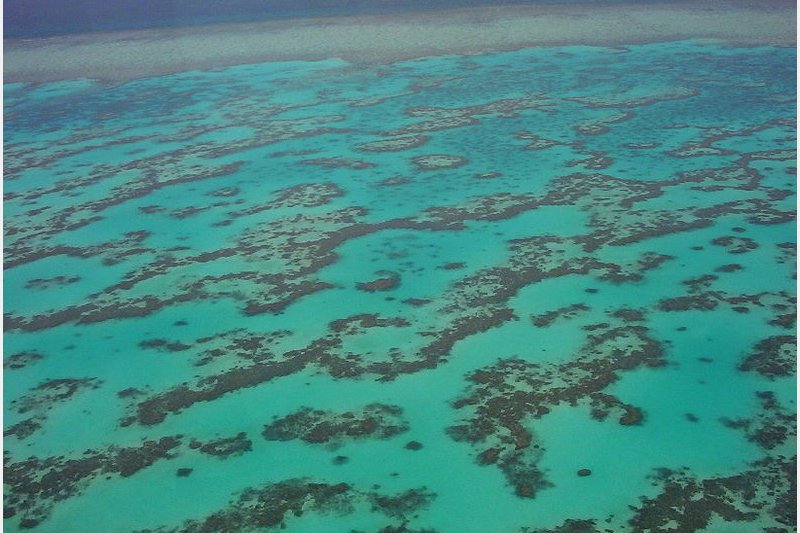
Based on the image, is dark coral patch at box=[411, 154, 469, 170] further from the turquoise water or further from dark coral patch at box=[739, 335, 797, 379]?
dark coral patch at box=[739, 335, 797, 379]

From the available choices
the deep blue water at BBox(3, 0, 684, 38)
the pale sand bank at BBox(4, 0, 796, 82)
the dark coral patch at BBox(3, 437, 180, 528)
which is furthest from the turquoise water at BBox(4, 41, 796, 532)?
the deep blue water at BBox(3, 0, 684, 38)

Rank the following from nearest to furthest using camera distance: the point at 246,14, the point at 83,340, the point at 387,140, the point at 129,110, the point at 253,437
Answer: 1. the point at 253,437
2. the point at 83,340
3. the point at 387,140
4. the point at 129,110
5. the point at 246,14

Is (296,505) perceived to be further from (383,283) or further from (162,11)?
(162,11)

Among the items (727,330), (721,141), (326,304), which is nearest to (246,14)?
(721,141)

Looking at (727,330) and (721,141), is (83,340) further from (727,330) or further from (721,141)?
(721,141)

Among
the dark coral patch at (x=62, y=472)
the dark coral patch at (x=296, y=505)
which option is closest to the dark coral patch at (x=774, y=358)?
the dark coral patch at (x=296, y=505)

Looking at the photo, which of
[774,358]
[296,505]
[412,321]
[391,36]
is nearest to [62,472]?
[296,505]
